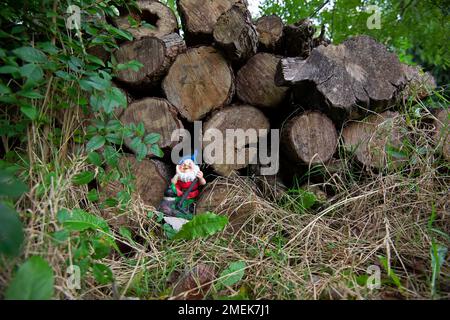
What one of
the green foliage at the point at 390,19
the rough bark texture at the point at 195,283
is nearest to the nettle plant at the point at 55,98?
the rough bark texture at the point at 195,283

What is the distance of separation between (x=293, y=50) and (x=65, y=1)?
3.82 feet

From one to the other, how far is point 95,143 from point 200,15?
2.99ft

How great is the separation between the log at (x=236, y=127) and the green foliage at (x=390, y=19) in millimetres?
1101

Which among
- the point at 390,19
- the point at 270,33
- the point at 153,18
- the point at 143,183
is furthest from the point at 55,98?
the point at 390,19

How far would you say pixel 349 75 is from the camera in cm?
166

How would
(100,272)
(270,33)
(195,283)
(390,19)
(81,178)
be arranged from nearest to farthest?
1. (100,272)
2. (195,283)
3. (81,178)
4. (270,33)
5. (390,19)

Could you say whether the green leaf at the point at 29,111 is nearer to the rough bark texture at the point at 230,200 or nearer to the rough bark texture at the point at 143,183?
the rough bark texture at the point at 143,183

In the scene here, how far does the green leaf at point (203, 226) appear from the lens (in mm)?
1340

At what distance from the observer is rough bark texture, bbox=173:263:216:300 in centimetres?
110

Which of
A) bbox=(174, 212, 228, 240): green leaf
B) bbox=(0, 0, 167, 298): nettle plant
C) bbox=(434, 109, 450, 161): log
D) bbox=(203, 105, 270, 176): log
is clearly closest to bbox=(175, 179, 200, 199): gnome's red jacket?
bbox=(203, 105, 270, 176): log

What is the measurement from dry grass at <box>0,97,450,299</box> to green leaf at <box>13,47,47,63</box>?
31cm

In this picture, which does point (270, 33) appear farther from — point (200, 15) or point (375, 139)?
point (375, 139)
